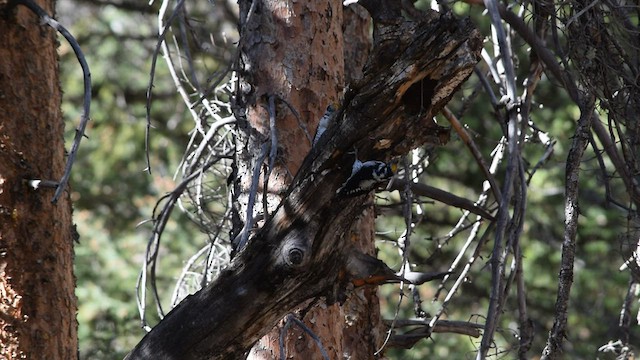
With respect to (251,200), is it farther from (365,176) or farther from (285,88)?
(365,176)

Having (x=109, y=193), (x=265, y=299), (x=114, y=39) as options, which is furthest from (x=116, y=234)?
(x=265, y=299)

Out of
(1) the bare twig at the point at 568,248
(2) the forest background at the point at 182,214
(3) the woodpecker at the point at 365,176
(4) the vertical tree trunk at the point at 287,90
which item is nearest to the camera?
(3) the woodpecker at the point at 365,176

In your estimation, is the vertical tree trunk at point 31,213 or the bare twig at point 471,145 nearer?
Answer: the vertical tree trunk at point 31,213

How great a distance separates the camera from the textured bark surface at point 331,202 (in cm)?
226

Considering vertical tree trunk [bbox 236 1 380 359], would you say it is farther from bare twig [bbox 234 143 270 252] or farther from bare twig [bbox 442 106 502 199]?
bare twig [bbox 442 106 502 199]

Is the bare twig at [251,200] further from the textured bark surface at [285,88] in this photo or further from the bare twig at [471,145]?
the bare twig at [471,145]

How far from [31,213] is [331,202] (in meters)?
1.29

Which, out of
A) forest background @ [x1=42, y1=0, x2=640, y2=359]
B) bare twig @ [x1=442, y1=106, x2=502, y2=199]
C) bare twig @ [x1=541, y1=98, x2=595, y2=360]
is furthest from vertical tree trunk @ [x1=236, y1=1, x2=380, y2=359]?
forest background @ [x1=42, y1=0, x2=640, y2=359]

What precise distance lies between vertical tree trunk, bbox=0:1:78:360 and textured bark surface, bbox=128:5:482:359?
0.77m

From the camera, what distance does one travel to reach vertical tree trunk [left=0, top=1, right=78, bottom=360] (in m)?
3.00

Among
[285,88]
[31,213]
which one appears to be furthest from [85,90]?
[285,88]

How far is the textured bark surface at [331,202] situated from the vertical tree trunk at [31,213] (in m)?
0.77

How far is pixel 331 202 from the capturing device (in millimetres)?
2279

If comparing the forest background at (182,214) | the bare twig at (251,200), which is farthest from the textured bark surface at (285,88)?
the forest background at (182,214)
